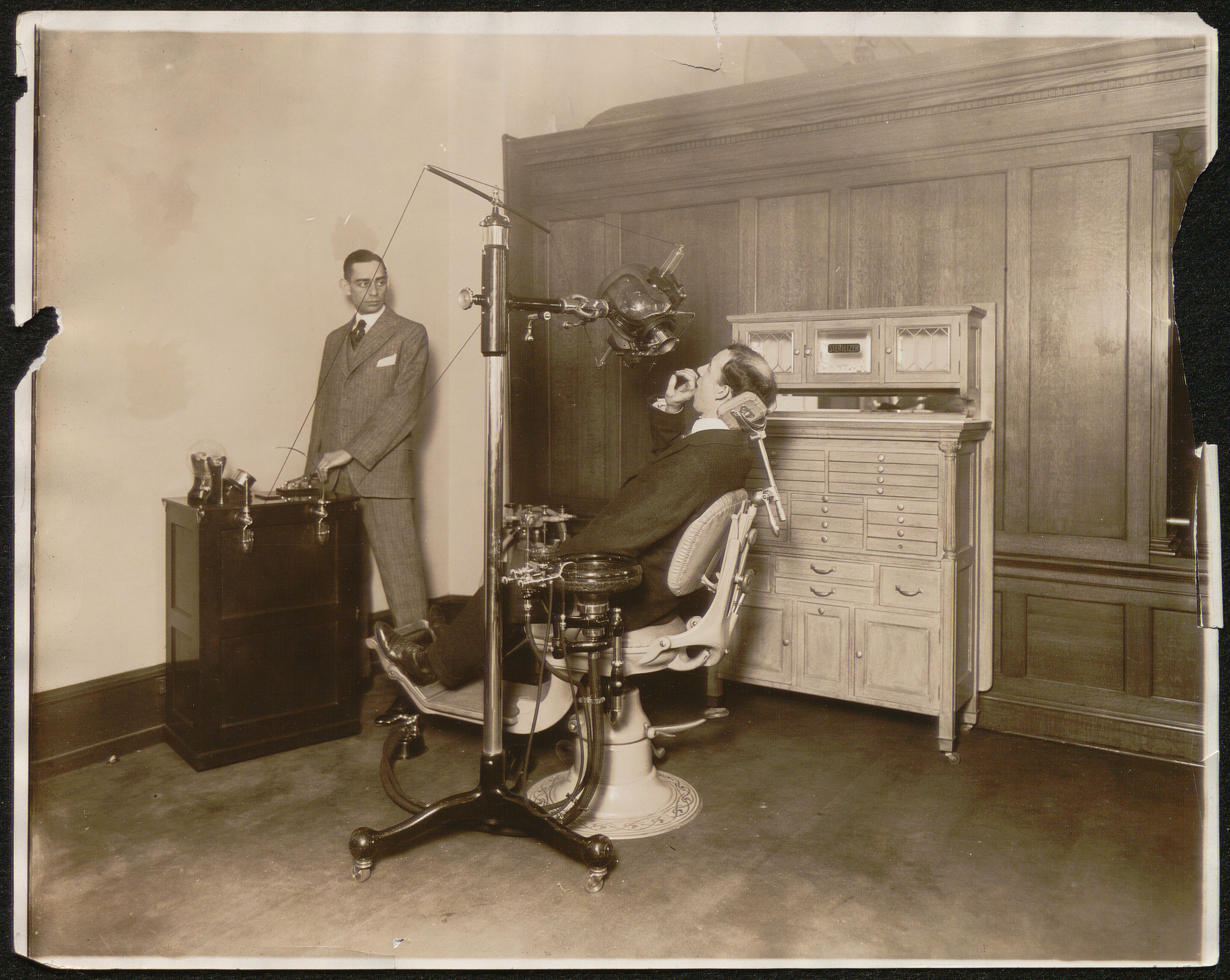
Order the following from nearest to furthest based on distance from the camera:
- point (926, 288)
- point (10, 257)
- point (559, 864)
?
point (10, 257), point (559, 864), point (926, 288)

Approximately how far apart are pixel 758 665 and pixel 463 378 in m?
1.93

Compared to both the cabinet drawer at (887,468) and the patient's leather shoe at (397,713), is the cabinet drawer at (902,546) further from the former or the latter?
the patient's leather shoe at (397,713)

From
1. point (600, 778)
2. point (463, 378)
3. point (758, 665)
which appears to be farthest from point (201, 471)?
point (758, 665)

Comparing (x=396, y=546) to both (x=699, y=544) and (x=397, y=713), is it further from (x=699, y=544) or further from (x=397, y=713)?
(x=699, y=544)

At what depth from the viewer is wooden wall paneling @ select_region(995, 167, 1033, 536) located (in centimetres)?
348

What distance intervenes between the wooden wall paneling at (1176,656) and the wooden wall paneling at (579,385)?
2370 mm

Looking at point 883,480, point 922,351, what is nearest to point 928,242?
point 922,351

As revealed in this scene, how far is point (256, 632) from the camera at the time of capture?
326 cm

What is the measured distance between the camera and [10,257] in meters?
2.23

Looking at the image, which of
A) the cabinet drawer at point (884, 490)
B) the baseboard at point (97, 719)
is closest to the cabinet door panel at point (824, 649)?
the cabinet drawer at point (884, 490)

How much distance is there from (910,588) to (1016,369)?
94 cm

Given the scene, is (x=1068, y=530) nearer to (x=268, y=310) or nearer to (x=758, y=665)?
(x=758, y=665)

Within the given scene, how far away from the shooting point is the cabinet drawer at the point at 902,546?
11.1 ft

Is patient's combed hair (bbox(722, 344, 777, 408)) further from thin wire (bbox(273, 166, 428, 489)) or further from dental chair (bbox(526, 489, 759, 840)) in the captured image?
thin wire (bbox(273, 166, 428, 489))
